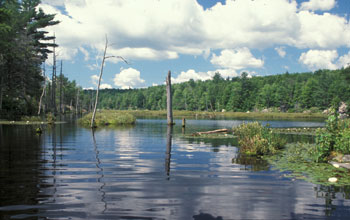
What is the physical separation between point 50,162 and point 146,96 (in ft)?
557

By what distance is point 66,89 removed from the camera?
115000 millimetres

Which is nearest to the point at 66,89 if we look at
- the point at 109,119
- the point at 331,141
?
the point at 109,119

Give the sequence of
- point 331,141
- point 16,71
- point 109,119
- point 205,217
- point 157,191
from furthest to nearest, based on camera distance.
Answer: point 16,71 → point 109,119 → point 331,141 → point 157,191 → point 205,217

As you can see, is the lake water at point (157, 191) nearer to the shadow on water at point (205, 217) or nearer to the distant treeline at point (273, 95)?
the shadow on water at point (205, 217)

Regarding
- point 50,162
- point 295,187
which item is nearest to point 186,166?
point 295,187

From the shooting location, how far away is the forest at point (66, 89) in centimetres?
4453

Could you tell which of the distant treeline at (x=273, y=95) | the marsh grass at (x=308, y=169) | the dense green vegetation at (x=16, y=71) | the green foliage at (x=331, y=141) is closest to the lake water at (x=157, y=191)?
the marsh grass at (x=308, y=169)

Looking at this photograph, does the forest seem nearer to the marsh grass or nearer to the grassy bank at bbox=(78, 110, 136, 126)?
the grassy bank at bbox=(78, 110, 136, 126)

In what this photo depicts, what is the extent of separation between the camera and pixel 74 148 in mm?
16688

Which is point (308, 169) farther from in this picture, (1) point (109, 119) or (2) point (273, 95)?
(2) point (273, 95)

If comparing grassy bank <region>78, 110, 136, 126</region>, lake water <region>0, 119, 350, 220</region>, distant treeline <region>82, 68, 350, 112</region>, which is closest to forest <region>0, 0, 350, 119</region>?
distant treeline <region>82, 68, 350, 112</region>

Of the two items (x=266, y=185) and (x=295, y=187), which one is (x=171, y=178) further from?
(x=295, y=187)

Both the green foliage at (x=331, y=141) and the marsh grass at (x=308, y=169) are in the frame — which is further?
the green foliage at (x=331, y=141)

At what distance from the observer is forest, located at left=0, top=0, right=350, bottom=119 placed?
146 ft
